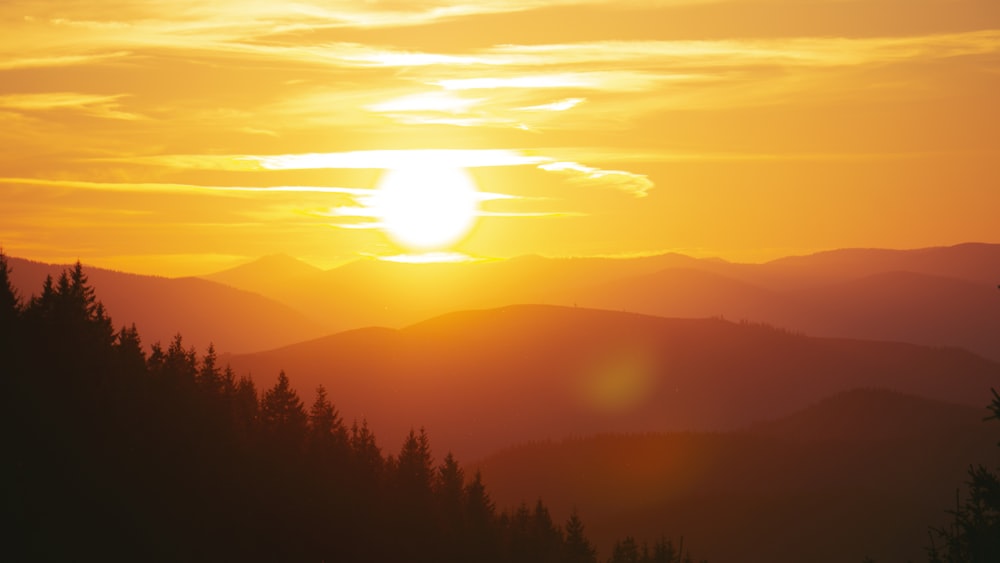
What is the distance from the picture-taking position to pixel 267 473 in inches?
2707

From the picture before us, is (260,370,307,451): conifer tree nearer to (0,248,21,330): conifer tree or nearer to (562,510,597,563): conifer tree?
(0,248,21,330): conifer tree

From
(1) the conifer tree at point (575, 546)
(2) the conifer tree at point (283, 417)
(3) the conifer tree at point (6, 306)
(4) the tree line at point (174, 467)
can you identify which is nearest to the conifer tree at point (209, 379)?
(4) the tree line at point (174, 467)

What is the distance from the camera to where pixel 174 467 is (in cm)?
5747

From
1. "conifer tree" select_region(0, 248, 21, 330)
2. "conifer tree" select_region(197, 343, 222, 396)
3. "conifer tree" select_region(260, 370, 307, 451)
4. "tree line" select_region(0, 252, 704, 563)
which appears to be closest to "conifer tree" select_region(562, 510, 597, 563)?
"tree line" select_region(0, 252, 704, 563)

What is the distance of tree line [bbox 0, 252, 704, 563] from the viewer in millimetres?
47281

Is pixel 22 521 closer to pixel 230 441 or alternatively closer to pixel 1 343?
pixel 1 343

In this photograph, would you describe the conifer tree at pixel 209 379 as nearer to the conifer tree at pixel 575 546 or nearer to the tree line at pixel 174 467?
the tree line at pixel 174 467

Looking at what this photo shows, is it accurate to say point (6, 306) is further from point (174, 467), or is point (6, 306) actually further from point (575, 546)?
point (575, 546)

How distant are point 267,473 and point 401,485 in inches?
647

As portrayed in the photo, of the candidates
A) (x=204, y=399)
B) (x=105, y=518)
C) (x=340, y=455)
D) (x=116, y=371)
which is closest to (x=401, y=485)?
(x=340, y=455)

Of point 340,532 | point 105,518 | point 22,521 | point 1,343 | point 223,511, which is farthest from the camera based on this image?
point 340,532

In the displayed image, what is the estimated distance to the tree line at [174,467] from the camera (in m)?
47.3

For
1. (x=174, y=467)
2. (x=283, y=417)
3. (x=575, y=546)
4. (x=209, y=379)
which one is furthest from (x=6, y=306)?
(x=575, y=546)

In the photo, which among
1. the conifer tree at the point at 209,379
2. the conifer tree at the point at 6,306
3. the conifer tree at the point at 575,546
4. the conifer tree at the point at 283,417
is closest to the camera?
the conifer tree at the point at 6,306
